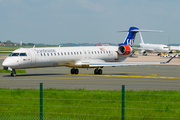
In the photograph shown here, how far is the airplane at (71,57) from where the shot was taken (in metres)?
30.6

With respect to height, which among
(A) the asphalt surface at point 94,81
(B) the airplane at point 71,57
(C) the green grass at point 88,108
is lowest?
(A) the asphalt surface at point 94,81

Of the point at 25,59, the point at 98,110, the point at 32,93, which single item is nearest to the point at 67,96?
the point at 32,93

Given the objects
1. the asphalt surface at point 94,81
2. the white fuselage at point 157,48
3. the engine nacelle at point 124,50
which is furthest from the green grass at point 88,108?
the white fuselage at point 157,48

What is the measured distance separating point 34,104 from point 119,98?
4434 mm

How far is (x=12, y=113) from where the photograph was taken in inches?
506

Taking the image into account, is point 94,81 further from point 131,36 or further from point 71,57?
point 131,36

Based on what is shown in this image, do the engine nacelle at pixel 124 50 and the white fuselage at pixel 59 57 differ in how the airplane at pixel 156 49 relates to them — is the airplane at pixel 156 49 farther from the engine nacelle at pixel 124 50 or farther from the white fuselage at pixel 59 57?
the white fuselage at pixel 59 57

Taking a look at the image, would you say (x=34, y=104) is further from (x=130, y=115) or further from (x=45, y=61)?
(x=45, y=61)

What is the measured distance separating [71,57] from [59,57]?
167 centimetres

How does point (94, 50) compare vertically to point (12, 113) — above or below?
above

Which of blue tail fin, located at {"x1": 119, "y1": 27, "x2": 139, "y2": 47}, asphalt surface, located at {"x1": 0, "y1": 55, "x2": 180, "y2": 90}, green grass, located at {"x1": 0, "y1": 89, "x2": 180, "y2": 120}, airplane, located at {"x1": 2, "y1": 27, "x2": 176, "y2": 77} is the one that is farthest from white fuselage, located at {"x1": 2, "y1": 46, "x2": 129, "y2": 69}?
green grass, located at {"x1": 0, "y1": 89, "x2": 180, "y2": 120}

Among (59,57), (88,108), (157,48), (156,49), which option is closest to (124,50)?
(59,57)

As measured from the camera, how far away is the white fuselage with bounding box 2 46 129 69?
3047 centimetres

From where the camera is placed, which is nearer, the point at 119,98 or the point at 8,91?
the point at 119,98
